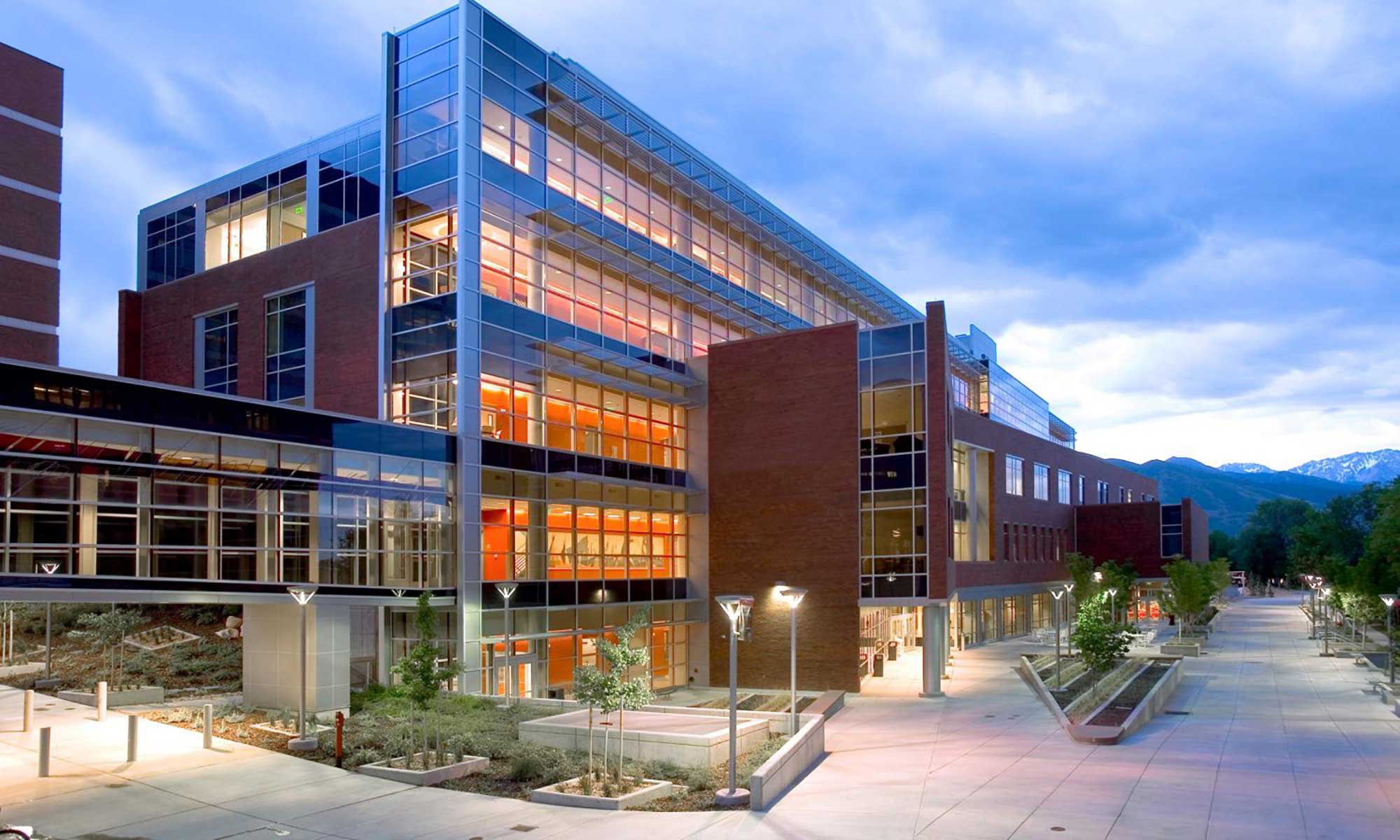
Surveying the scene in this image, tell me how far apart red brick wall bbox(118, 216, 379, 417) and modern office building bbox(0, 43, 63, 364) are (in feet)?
18.4

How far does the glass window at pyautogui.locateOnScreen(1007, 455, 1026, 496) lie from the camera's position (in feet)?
210

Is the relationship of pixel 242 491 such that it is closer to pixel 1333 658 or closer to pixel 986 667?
pixel 986 667

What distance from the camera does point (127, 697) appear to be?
30109 mm

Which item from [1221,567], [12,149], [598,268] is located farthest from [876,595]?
[1221,567]

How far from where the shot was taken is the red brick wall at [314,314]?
3662 cm

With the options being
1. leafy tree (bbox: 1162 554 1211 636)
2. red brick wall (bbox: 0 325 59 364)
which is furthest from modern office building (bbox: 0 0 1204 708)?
leafy tree (bbox: 1162 554 1211 636)

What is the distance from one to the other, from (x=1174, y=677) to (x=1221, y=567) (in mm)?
51455

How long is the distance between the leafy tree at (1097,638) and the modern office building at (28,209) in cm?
3682

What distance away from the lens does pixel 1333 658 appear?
4969 centimetres

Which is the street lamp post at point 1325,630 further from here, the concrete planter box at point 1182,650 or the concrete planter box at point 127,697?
the concrete planter box at point 127,697

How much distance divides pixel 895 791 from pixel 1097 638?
14991mm

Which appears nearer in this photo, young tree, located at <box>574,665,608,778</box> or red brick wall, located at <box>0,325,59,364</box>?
young tree, located at <box>574,665,608,778</box>

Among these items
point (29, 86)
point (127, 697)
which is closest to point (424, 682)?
point (127, 697)

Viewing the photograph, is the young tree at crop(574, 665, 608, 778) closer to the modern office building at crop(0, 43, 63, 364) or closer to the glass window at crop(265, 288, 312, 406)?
the glass window at crop(265, 288, 312, 406)
